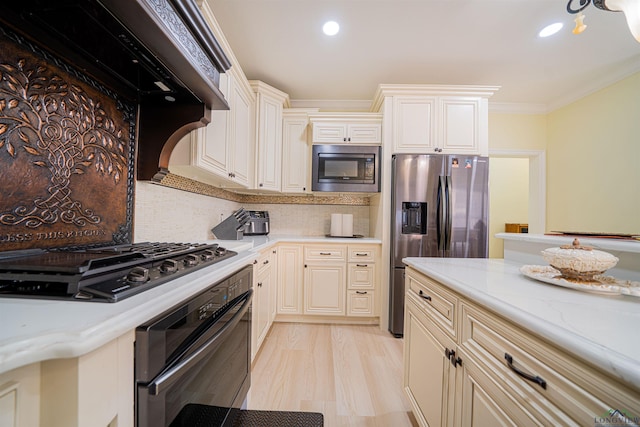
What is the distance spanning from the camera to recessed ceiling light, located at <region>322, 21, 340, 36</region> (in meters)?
1.90

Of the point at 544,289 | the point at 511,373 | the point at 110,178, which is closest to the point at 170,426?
the point at 511,373

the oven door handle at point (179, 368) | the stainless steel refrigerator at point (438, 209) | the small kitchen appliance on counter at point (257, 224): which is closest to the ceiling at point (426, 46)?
the stainless steel refrigerator at point (438, 209)

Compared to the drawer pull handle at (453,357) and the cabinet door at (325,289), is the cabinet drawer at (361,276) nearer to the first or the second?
the cabinet door at (325,289)

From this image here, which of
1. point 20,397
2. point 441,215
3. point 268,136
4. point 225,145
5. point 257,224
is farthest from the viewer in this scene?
point 257,224

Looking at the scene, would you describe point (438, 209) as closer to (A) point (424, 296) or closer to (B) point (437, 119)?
(B) point (437, 119)

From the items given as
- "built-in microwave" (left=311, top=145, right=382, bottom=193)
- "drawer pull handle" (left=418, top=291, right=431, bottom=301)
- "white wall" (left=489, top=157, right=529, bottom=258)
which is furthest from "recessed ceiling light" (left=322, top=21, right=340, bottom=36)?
"white wall" (left=489, top=157, right=529, bottom=258)

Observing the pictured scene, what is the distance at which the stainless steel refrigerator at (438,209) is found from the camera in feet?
7.65

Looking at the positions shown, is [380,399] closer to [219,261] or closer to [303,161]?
[219,261]

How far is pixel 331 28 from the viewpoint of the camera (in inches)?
76.4

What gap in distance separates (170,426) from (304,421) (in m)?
0.94

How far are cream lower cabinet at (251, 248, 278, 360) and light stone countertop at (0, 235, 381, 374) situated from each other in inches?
45.8

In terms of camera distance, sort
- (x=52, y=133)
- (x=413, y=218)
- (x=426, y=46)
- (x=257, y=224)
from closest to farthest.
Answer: (x=52, y=133)
(x=426, y=46)
(x=413, y=218)
(x=257, y=224)

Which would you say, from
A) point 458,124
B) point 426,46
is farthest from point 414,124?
point 426,46

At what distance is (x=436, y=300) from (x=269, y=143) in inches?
89.1
